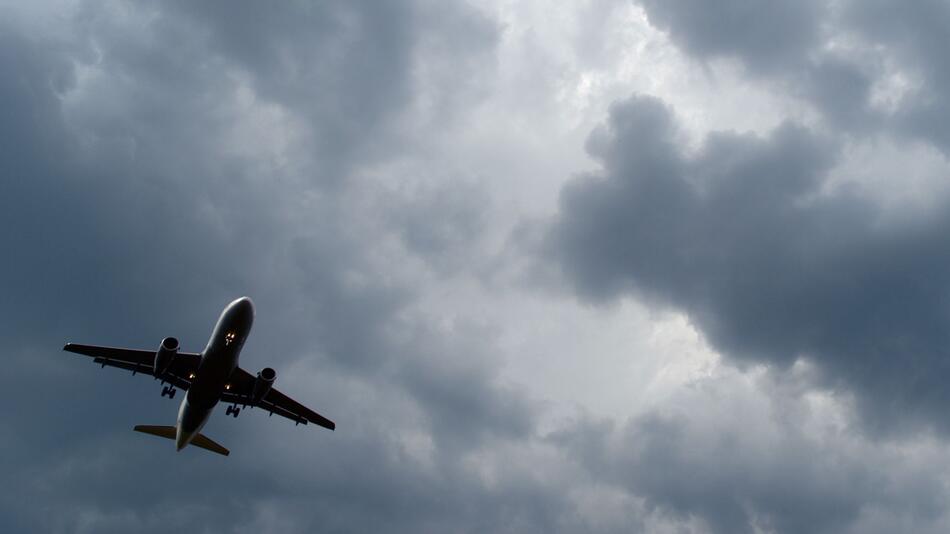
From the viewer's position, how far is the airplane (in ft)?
221

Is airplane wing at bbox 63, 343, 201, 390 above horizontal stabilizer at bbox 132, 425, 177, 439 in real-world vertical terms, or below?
above

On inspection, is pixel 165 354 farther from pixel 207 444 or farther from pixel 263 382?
pixel 207 444

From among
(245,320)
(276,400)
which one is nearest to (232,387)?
(276,400)

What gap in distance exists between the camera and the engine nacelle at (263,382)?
77688 millimetres

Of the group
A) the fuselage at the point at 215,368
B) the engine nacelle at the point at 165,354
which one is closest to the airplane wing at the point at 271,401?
the fuselage at the point at 215,368

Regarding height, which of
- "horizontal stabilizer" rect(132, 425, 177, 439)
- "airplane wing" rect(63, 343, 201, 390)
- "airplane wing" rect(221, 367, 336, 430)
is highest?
"airplane wing" rect(221, 367, 336, 430)

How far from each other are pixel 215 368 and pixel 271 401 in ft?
52.9

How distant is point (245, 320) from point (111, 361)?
74.5ft

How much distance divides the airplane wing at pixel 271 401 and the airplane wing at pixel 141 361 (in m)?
4.72

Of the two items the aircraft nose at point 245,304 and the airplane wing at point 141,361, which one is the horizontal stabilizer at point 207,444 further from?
the aircraft nose at point 245,304

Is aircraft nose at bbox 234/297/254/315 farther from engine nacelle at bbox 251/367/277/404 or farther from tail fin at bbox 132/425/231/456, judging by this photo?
tail fin at bbox 132/425/231/456

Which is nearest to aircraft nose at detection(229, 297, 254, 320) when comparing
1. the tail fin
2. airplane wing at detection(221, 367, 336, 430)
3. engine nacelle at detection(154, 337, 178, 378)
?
engine nacelle at detection(154, 337, 178, 378)

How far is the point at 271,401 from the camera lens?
3381 inches

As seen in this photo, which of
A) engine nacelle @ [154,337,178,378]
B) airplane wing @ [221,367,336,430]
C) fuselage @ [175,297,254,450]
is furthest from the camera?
airplane wing @ [221,367,336,430]
